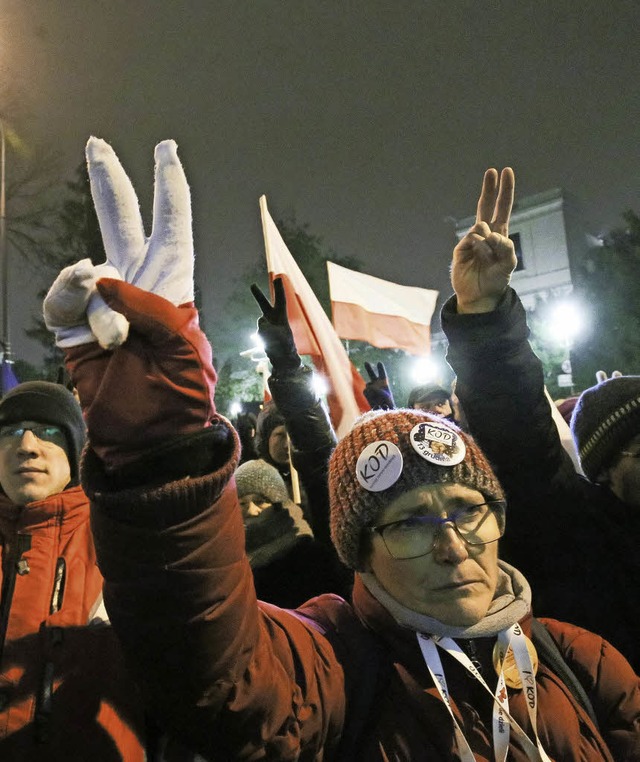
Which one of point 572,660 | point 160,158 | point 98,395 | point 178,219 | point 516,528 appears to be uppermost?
point 160,158

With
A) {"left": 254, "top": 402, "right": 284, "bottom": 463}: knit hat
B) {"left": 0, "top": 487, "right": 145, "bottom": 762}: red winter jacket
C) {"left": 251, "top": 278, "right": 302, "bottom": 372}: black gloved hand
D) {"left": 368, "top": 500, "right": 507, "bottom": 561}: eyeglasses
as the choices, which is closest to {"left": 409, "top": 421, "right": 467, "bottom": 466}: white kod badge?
{"left": 368, "top": 500, "right": 507, "bottom": 561}: eyeglasses

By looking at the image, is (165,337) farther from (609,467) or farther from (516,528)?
(609,467)

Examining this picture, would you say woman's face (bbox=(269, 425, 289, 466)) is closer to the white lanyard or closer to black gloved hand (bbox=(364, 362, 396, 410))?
black gloved hand (bbox=(364, 362, 396, 410))

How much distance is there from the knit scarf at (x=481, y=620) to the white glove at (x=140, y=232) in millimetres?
943

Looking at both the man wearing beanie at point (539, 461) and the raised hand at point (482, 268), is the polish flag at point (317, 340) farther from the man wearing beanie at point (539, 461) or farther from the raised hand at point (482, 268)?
the raised hand at point (482, 268)

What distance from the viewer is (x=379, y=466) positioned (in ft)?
5.73

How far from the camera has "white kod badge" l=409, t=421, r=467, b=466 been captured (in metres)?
1.74

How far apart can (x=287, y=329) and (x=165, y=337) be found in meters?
2.03

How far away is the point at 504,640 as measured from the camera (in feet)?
5.34

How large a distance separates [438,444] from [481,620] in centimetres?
48

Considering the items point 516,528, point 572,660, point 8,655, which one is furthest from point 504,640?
point 8,655

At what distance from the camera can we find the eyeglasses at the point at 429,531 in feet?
5.41

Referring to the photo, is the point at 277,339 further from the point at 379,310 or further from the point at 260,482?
the point at 379,310

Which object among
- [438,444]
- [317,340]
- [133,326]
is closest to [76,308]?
[133,326]
